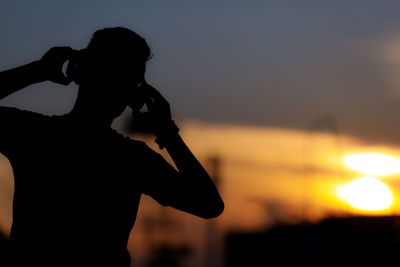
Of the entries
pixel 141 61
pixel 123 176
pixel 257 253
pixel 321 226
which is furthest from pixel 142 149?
pixel 257 253

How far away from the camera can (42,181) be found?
10.7 feet

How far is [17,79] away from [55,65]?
6.2 inches

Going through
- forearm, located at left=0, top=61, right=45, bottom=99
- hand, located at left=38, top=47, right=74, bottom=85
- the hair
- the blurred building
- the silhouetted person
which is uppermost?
the blurred building

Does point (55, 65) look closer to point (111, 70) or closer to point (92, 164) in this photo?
point (111, 70)

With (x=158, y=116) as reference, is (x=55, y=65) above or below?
above

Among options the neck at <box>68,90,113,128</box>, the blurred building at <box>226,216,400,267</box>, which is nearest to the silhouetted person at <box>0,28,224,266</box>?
the neck at <box>68,90,113,128</box>

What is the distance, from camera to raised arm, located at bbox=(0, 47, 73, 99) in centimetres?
348

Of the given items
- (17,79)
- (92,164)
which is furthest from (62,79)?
(92,164)

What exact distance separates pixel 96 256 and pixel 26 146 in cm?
49

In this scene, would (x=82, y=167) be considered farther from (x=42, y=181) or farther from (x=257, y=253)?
(x=257, y=253)

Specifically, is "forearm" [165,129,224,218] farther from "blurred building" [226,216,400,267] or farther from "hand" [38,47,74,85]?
"blurred building" [226,216,400,267]

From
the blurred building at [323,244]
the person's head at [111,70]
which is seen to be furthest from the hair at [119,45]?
the blurred building at [323,244]

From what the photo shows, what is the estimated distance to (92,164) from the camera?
3.33 meters

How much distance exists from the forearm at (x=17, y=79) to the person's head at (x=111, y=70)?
0.17 metres
